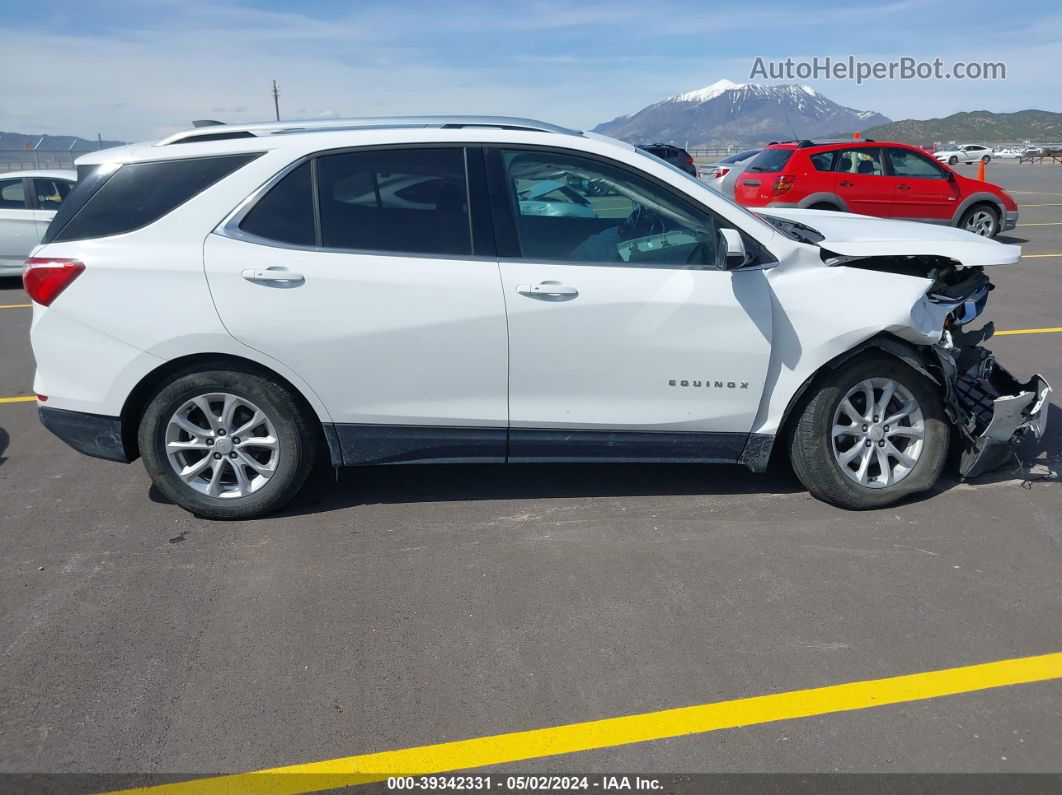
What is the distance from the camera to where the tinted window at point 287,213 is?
4.17 meters

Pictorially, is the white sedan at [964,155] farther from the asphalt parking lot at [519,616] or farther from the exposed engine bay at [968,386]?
the asphalt parking lot at [519,616]

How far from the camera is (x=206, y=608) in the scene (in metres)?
3.62

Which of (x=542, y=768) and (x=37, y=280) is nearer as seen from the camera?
(x=542, y=768)

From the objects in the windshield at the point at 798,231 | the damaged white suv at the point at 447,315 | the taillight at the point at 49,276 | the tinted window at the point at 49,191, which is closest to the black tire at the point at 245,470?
the damaged white suv at the point at 447,315

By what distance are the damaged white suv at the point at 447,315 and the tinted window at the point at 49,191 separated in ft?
27.8

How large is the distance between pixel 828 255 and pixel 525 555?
6.76 feet

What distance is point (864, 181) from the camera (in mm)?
14094

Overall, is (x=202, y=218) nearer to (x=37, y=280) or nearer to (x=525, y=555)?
(x=37, y=280)

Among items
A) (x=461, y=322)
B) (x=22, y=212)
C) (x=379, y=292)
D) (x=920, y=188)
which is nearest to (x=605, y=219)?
(x=461, y=322)

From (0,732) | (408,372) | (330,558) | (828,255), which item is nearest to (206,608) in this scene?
(330,558)

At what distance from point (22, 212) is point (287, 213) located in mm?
9167

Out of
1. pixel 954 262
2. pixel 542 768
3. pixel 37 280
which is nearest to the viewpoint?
pixel 542 768

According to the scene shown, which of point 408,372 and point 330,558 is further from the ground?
point 408,372

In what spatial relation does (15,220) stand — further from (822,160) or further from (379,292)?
(822,160)
